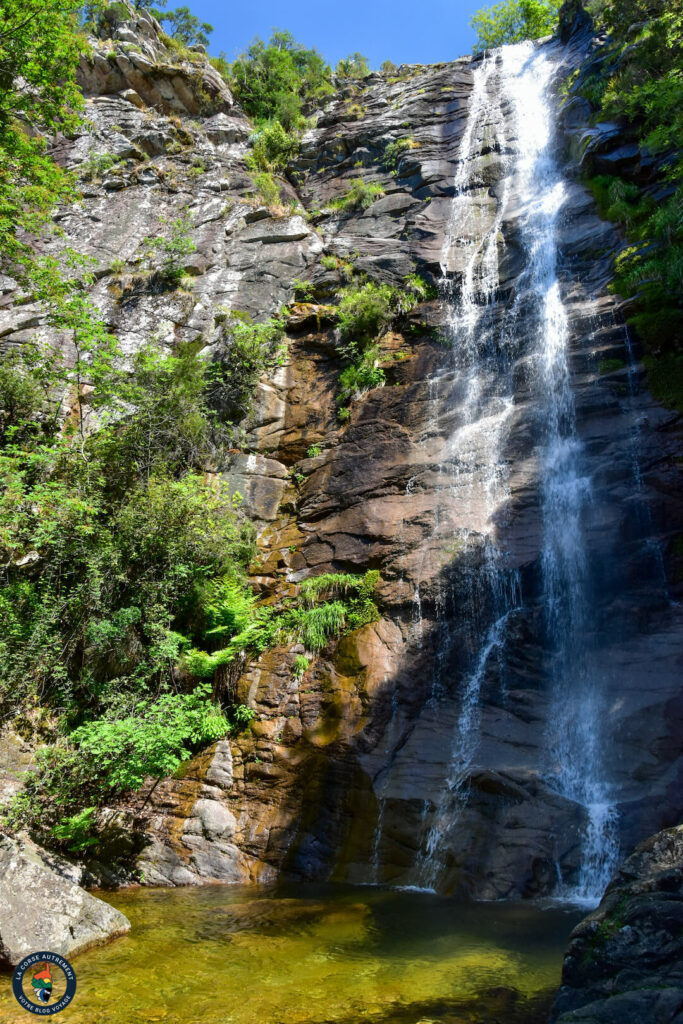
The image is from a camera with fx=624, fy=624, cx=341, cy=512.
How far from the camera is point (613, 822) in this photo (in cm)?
749

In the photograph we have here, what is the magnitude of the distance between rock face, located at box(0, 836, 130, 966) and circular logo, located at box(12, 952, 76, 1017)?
0.35 m

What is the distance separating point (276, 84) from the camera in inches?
1080

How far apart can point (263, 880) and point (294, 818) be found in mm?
878

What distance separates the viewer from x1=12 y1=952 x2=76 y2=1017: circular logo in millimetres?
4555

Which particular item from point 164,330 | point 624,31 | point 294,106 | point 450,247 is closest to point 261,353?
point 164,330

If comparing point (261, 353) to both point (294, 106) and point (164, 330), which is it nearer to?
point (164, 330)

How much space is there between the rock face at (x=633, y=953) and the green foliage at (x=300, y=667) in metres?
6.76

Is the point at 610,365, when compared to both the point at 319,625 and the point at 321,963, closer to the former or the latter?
the point at 319,625

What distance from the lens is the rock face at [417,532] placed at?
8.38 meters

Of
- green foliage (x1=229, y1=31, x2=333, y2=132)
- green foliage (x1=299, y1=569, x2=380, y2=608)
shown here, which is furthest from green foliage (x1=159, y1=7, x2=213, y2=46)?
green foliage (x1=299, y1=569, x2=380, y2=608)

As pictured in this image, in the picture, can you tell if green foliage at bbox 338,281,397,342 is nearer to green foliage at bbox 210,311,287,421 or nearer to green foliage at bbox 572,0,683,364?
green foliage at bbox 210,311,287,421

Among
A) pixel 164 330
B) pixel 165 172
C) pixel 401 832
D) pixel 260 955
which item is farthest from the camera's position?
pixel 165 172

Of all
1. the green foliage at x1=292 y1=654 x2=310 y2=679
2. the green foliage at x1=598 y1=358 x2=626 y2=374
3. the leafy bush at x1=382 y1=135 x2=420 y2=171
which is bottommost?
the green foliage at x1=292 y1=654 x2=310 y2=679

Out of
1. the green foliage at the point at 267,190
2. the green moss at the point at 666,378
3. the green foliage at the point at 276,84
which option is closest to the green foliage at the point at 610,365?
the green moss at the point at 666,378
